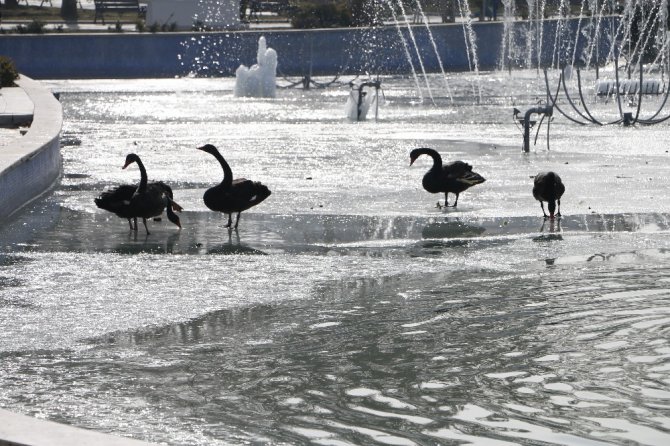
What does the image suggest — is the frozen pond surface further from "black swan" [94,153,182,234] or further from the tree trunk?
the tree trunk

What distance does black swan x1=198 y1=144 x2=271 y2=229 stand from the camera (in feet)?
38.0

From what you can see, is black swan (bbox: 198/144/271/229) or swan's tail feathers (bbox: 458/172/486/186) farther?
swan's tail feathers (bbox: 458/172/486/186)

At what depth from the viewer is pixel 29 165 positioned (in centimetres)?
1328

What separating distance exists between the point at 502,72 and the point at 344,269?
29046 mm

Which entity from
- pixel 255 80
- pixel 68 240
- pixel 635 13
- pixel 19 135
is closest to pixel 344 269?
pixel 68 240

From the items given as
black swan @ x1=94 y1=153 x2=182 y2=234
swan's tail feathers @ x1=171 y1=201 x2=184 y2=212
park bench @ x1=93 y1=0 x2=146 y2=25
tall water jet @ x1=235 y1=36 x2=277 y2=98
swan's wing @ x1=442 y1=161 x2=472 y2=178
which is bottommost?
tall water jet @ x1=235 y1=36 x2=277 y2=98

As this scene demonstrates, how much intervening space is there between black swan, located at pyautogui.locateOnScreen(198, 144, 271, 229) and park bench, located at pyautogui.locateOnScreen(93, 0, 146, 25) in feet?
120

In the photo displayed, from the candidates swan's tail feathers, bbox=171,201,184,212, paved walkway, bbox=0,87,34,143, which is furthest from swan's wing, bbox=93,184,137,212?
paved walkway, bbox=0,87,34,143

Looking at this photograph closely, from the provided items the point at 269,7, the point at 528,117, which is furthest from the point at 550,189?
the point at 269,7

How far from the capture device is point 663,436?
5.78m

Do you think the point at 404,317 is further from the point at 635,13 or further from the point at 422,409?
the point at 635,13

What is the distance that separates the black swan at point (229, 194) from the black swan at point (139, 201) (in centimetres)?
33

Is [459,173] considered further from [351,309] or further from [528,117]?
[351,309]

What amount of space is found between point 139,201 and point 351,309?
3.32m
